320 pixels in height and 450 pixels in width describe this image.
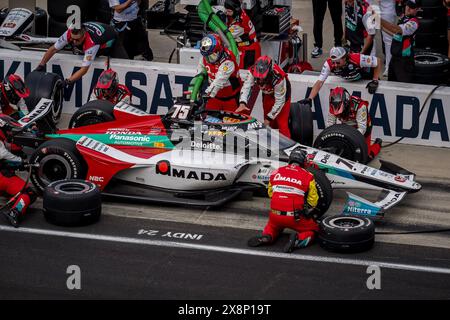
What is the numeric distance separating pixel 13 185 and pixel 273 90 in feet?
12.9

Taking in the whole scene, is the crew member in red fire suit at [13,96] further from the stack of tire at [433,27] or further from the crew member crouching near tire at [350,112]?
the stack of tire at [433,27]

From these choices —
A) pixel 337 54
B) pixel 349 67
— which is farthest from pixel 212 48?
pixel 349 67

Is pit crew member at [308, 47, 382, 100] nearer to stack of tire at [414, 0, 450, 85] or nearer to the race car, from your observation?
the race car

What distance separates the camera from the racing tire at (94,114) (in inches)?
594

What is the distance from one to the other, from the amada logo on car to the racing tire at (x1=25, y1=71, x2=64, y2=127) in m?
3.10

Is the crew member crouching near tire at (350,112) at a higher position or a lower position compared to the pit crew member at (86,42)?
lower

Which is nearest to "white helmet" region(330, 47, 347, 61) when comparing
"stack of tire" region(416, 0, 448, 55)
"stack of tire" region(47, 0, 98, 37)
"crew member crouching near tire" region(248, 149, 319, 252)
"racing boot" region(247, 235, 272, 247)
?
"stack of tire" region(416, 0, 448, 55)

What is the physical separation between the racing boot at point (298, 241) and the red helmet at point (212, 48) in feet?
12.6

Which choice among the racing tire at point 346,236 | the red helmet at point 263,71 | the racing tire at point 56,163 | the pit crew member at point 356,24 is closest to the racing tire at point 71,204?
the racing tire at point 56,163

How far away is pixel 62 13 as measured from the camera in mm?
19422

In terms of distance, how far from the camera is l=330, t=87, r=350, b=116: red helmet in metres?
15.0

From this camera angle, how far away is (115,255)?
12.2 m

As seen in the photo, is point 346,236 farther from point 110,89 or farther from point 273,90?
point 110,89
